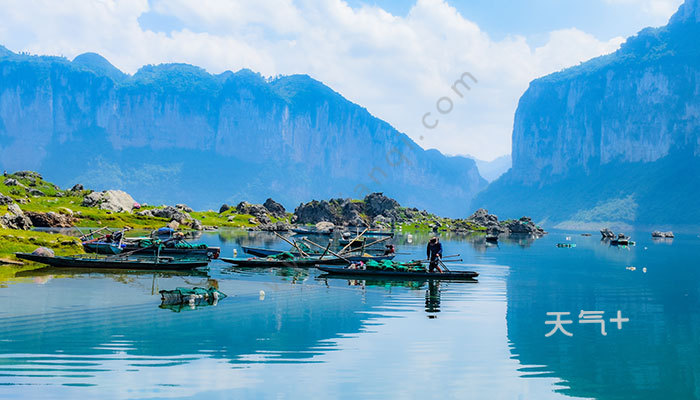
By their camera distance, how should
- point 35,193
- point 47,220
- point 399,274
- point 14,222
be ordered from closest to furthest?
1. point 399,274
2. point 14,222
3. point 47,220
4. point 35,193

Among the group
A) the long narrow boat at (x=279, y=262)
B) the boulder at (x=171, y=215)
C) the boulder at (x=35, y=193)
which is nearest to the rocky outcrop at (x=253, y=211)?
the boulder at (x=171, y=215)

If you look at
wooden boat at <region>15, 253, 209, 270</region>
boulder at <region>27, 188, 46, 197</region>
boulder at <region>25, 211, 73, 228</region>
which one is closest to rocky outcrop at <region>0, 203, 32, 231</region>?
boulder at <region>25, 211, 73, 228</region>

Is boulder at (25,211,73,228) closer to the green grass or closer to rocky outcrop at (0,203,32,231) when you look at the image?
rocky outcrop at (0,203,32,231)

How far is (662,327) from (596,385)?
1410 cm

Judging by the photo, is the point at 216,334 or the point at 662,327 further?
the point at 662,327

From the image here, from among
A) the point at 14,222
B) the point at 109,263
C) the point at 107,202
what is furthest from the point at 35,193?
the point at 109,263

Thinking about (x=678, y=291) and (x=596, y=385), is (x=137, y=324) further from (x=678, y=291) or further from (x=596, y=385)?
(x=678, y=291)

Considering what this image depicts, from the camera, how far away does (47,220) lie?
10669 centimetres

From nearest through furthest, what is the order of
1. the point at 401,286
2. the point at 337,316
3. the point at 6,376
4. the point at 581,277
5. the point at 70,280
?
the point at 6,376
the point at 337,316
the point at 70,280
the point at 401,286
the point at 581,277

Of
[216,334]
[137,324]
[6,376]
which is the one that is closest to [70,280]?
[137,324]

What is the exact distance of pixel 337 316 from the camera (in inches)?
1211

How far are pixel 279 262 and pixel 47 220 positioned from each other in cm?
7510

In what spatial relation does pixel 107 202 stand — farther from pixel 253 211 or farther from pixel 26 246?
pixel 26 246

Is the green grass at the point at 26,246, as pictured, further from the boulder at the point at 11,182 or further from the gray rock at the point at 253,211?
the gray rock at the point at 253,211
